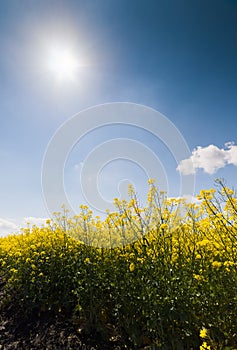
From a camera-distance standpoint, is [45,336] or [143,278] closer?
[143,278]

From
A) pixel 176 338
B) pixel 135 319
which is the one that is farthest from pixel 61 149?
pixel 176 338

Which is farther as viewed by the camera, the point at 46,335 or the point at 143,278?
the point at 46,335

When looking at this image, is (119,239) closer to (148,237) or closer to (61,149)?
(148,237)

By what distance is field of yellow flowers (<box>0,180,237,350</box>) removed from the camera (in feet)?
8.27

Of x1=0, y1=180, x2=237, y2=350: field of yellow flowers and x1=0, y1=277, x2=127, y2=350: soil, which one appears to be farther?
x1=0, y1=277, x2=127, y2=350: soil

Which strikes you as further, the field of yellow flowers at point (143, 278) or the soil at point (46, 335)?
the soil at point (46, 335)

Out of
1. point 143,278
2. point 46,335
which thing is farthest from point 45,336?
point 143,278

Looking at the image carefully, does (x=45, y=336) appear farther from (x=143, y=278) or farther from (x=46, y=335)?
(x=143, y=278)

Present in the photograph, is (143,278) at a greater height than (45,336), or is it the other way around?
(143,278)

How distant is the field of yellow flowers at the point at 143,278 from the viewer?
A: 2.52 m

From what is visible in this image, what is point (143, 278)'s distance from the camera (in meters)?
2.87

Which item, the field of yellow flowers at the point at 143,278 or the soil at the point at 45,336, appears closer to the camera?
the field of yellow flowers at the point at 143,278

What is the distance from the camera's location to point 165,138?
4383mm

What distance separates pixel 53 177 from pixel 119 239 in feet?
5.32
